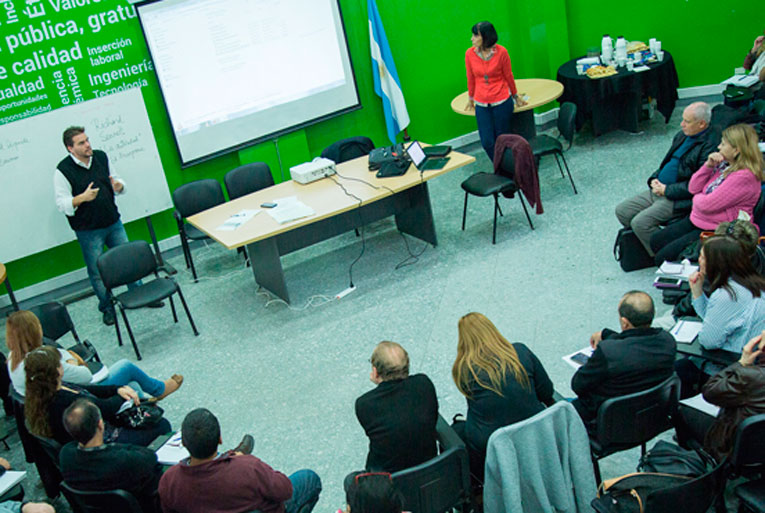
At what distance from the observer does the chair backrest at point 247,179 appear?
6605 mm

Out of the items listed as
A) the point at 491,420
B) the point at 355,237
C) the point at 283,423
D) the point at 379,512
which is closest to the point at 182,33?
the point at 355,237

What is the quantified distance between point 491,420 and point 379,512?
2.82 feet

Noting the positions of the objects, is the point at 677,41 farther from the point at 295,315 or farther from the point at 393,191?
the point at 295,315

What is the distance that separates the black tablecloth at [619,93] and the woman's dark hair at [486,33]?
4.33 feet

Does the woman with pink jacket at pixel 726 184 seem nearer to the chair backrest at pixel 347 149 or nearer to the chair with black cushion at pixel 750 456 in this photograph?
the chair with black cushion at pixel 750 456

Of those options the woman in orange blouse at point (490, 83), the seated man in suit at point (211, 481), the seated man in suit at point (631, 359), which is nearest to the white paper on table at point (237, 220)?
the woman in orange blouse at point (490, 83)

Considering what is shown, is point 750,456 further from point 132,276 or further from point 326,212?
point 132,276

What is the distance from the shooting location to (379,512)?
2.42 m

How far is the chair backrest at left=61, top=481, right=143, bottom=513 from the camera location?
3.07 meters

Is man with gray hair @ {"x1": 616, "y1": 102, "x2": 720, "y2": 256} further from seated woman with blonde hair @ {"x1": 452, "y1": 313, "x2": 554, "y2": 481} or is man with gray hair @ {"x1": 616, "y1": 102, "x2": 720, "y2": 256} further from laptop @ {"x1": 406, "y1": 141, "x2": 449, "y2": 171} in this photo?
seated woman with blonde hair @ {"x1": 452, "y1": 313, "x2": 554, "y2": 481}

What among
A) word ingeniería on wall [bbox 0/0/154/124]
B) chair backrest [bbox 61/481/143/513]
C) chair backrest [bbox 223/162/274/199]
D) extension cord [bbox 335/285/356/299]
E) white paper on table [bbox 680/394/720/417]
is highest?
word ingeniería on wall [bbox 0/0/154/124]

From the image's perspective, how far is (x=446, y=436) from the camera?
3240 mm

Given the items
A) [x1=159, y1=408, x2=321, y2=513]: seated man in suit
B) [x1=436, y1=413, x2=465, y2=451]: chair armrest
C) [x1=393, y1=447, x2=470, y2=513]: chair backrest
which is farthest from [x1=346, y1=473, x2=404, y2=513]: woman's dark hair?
[x1=436, y1=413, x2=465, y2=451]: chair armrest

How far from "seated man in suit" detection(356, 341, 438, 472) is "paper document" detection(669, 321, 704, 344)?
1.36m
